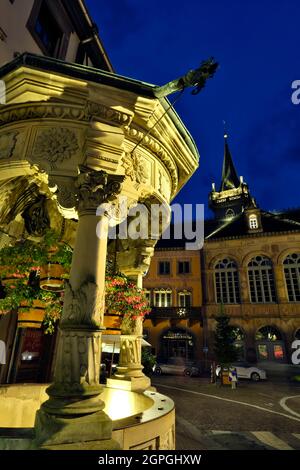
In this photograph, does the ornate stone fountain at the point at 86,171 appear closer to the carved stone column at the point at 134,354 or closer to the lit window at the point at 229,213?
the carved stone column at the point at 134,354

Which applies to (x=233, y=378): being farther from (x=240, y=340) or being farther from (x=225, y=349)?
(x=240, y=340)

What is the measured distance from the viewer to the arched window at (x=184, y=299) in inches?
1024

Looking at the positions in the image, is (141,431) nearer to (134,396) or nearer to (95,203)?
(134,396)

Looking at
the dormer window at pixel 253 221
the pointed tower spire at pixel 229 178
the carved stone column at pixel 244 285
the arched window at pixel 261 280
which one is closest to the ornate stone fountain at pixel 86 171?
the carved stone column at pixel 244 285

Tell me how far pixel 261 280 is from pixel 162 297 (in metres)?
9.80

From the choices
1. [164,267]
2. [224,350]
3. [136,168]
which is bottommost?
[224,350]

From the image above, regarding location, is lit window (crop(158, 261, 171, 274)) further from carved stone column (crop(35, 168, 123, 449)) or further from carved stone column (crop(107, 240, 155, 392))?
carved stone column (crop(35, 168, 123, 449))

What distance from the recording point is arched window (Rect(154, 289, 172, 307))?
2678cm

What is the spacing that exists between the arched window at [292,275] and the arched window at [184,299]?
8.98 meters

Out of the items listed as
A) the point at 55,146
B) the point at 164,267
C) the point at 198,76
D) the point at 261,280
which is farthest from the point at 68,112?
the point at 164,267

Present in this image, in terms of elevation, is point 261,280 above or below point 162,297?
above

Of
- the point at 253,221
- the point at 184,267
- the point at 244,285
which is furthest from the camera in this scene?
the point at 184,267

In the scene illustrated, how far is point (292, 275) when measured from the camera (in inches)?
917
